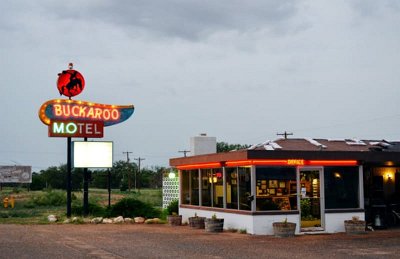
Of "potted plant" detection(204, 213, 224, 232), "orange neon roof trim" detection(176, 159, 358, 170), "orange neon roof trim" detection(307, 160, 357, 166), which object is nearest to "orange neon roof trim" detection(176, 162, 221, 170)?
"orange neon roof trim" detection(176, 159, 358, 170)

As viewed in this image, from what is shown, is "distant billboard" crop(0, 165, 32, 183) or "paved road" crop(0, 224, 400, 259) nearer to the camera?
"paved road" crop(0, 224, 400, 259)

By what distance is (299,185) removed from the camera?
21359 millimetres

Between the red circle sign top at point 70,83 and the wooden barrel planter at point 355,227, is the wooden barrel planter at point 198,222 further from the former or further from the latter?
the red circle sign top at point 70,83

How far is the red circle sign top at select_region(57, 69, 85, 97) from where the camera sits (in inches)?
1161

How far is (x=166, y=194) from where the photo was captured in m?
31.7

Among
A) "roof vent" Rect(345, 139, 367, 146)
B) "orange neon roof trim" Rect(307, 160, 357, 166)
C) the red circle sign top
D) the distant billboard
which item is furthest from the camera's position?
the distant billboard

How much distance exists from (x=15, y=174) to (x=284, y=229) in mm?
75971

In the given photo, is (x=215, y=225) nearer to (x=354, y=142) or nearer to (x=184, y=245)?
(x=184, y=245)

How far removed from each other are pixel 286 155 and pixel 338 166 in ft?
7.86

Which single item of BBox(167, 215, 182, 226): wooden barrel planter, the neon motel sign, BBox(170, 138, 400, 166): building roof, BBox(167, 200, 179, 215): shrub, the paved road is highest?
the neon motel sign

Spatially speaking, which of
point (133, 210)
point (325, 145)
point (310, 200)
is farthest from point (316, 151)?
point (133, 210)

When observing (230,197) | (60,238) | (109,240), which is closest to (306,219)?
(230,197)

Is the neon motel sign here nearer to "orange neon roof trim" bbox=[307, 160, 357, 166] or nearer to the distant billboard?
"orange neon roof trim" bbox=[307, 160, 357, 166]

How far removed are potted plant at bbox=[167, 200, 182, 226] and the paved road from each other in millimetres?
3172
